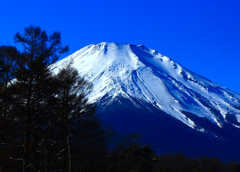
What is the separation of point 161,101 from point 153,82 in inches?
398

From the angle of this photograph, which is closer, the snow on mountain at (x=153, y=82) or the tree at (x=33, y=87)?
the tree at (x=33, y=87)

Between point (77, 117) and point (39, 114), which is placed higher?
point (77, 117)

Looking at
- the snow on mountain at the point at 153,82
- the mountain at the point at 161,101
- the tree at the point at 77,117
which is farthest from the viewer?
the snow on mountain at the point at 153,82

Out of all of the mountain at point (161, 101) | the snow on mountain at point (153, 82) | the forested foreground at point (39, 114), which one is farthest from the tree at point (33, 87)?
the snow on mountain at point (153, 82)

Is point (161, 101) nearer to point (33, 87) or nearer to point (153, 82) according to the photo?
point (153, 82)

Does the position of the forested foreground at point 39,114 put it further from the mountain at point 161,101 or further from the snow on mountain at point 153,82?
the snow on mountain at point 153,82

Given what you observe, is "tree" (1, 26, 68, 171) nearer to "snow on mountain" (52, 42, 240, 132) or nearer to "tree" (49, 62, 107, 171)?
"tree" (49, 62, 107, 171)

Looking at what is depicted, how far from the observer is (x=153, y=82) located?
371 ft

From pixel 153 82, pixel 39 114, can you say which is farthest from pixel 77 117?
pixel 153 82

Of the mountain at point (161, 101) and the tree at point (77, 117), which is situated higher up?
the mountain at point (161, 101)

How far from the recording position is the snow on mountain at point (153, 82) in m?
107

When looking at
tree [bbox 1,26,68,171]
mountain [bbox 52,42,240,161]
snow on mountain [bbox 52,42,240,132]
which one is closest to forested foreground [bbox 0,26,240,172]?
tree [bbox 1,26,68,171]

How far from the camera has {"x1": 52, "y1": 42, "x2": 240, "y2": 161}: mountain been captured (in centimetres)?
9625

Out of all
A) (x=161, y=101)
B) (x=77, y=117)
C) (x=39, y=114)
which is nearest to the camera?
(x=39, y=114)
